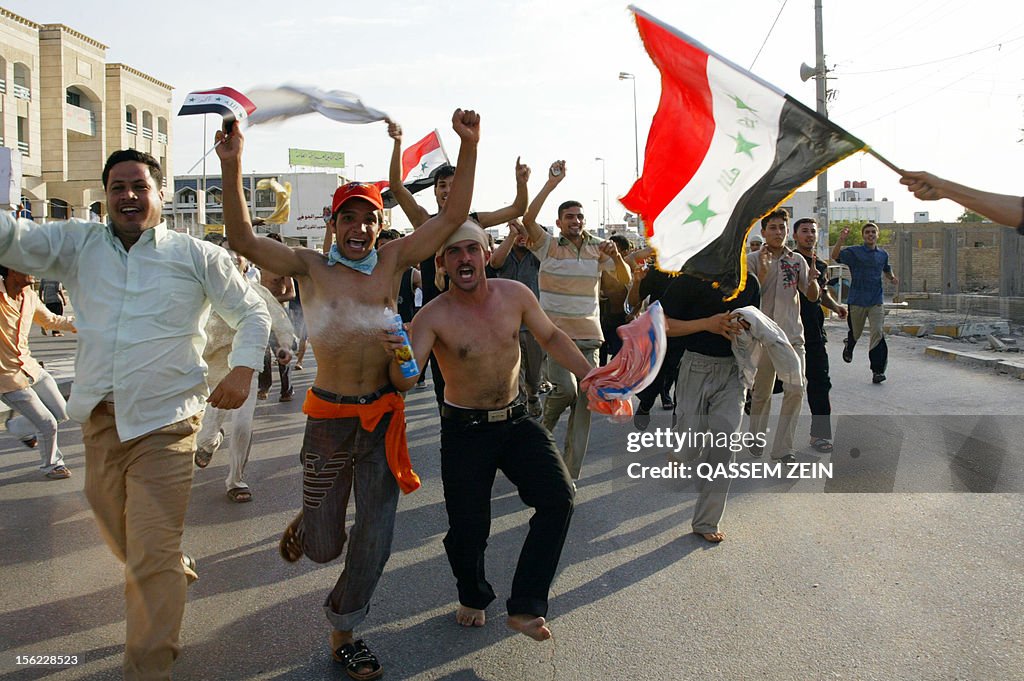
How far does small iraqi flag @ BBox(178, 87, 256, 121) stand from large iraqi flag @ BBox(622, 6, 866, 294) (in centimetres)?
209

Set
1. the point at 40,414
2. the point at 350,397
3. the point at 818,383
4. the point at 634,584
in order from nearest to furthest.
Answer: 1. the point at 350,397
2. the point at 634,584
3. the point at 40,414
4. the point at 818,383

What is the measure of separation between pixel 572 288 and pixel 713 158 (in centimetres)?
235

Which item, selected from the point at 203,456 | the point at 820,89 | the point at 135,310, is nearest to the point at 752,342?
the point at 135,310

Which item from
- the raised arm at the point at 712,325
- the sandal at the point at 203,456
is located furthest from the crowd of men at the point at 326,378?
the sandal at the point at 203,456

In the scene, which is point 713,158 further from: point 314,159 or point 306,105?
point 314,159

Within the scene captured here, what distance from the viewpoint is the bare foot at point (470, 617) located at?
4078mm

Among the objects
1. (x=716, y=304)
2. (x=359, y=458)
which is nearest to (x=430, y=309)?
(x=359, y=458)

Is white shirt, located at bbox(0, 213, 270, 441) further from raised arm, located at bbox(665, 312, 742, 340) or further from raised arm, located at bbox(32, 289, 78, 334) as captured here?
raised arm, located at bbox(32, 289, 78, 334)

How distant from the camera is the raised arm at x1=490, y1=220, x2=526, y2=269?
683 centimetres

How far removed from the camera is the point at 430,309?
427 cm

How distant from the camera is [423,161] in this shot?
25.7 ft

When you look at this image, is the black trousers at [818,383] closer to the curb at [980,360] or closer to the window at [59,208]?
the curb at [980,360]

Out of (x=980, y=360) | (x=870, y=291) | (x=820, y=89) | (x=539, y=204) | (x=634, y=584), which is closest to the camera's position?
(x=634, y=584)

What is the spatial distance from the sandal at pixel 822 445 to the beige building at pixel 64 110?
29.6 metres
